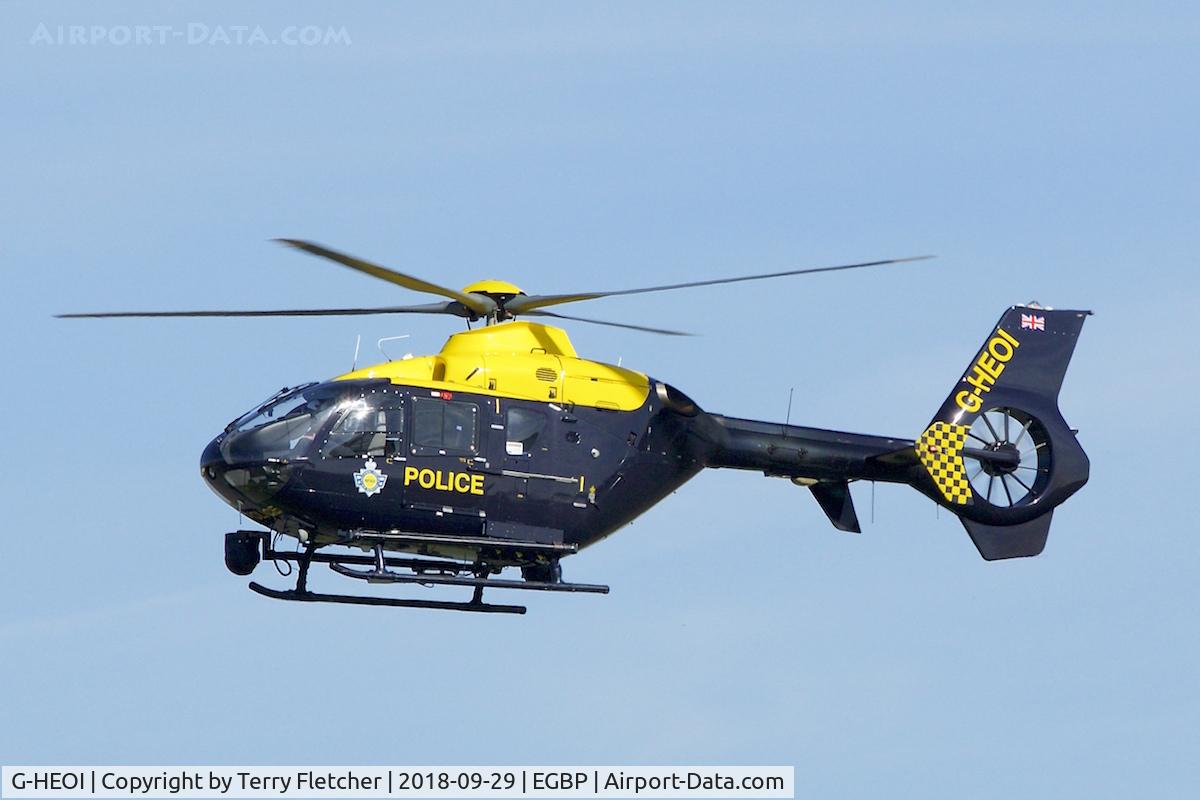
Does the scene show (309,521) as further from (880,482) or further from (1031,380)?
(1031,380)

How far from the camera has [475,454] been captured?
26.5m

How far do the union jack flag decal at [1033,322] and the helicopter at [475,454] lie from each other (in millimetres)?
4089

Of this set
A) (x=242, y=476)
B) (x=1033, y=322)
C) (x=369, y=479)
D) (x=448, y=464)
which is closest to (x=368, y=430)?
(x=369, y=479)

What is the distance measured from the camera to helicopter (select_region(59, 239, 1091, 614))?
26.0 m

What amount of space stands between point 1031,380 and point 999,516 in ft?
7.10

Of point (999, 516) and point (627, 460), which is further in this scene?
point (999, 516)

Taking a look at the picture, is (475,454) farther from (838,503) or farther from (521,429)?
(838,503)

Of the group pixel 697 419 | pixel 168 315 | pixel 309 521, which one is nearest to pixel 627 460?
pixel 697 419

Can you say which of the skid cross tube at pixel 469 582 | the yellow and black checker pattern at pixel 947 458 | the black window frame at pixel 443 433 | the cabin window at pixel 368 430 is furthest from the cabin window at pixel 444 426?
the yellow and black checker pattern at pixel 947 458

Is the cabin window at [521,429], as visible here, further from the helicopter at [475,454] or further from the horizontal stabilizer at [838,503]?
the horizontal stabilizer at [838,503]

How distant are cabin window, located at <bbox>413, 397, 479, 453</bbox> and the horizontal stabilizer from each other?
5.44m

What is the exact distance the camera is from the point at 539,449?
26906mm

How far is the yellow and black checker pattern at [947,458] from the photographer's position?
30203mm

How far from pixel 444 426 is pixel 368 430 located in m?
0.92
